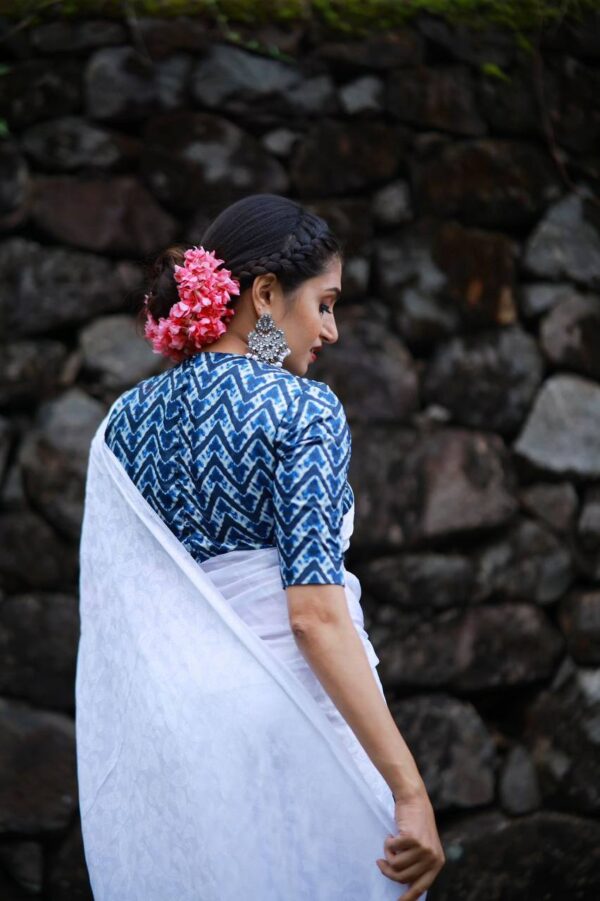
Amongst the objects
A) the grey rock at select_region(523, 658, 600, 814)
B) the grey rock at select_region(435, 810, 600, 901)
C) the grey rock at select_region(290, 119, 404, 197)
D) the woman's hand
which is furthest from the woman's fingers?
the grey rock at select_region(290, 119, 404, 197)

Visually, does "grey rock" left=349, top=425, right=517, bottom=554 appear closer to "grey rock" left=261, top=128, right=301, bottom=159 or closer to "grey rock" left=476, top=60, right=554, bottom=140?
"grey rock" left=261, top=128, right=301, bottom=159

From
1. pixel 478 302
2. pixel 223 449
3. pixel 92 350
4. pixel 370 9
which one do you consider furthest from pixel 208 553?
pixel 370 9

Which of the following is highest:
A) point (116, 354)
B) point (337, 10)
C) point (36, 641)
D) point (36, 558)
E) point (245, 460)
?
point (245, 460)

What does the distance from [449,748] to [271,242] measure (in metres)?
1.87

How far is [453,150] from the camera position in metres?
3.25

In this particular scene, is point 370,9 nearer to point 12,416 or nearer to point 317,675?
point 12,416

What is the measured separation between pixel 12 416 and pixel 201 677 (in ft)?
5.35

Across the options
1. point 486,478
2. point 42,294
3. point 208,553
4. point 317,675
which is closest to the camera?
point 317,675

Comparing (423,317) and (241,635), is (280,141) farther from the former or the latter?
(241,635)

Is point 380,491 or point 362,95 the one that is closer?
point 380,491

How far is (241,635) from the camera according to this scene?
1524mm

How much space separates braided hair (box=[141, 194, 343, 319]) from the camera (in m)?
1.65

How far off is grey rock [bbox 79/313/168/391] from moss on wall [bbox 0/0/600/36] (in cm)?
78

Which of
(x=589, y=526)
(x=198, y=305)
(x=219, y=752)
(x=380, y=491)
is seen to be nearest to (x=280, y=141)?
(x=380, y=491)
